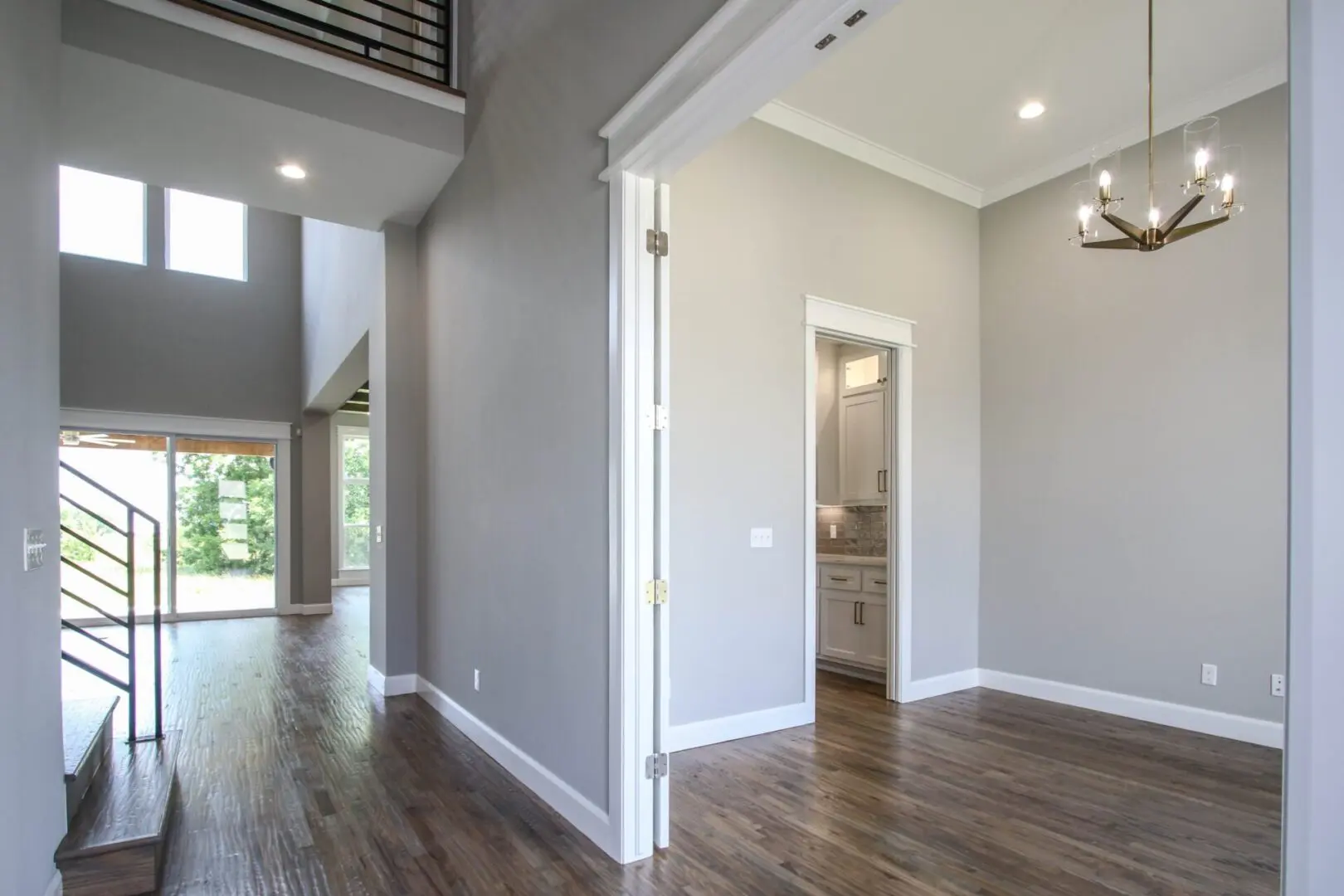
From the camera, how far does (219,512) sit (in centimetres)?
847

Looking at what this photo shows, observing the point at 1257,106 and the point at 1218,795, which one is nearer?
the point at 1218,795

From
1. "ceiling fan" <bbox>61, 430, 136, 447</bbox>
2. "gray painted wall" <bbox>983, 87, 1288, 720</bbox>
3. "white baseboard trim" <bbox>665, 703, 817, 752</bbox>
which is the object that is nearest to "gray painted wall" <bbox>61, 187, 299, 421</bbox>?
"ceiling fan" <bbox>61, 430, 136, 447</bbox>

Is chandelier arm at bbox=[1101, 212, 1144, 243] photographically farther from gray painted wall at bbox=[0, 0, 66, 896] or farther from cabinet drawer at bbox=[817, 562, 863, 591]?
gray painted wall at bbox=[0, 0, 66, 896]

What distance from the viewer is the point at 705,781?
3.24 m

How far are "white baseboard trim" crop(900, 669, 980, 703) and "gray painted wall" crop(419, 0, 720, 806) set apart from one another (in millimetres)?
2651

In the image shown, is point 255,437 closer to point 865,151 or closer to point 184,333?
point 184,333

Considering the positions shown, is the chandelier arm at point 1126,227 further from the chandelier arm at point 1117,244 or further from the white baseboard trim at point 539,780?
the white baseboard trim at point 539,780

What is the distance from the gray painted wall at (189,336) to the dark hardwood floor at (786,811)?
197 inches

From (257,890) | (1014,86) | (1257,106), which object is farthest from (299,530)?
(1257,106)

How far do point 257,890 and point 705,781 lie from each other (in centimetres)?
176

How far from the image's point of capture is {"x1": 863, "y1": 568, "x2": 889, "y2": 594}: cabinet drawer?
16.3ft

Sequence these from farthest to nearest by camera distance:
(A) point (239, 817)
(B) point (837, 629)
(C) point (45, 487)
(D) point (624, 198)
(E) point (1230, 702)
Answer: (B) point (837, 629), (E) point (1230, 702), (A) point (239, 817), (D) point (624, 198), (C) point (45, 487)

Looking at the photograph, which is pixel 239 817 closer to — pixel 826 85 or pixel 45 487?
pixel 45 487

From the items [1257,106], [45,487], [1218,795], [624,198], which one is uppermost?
[1257,106]
